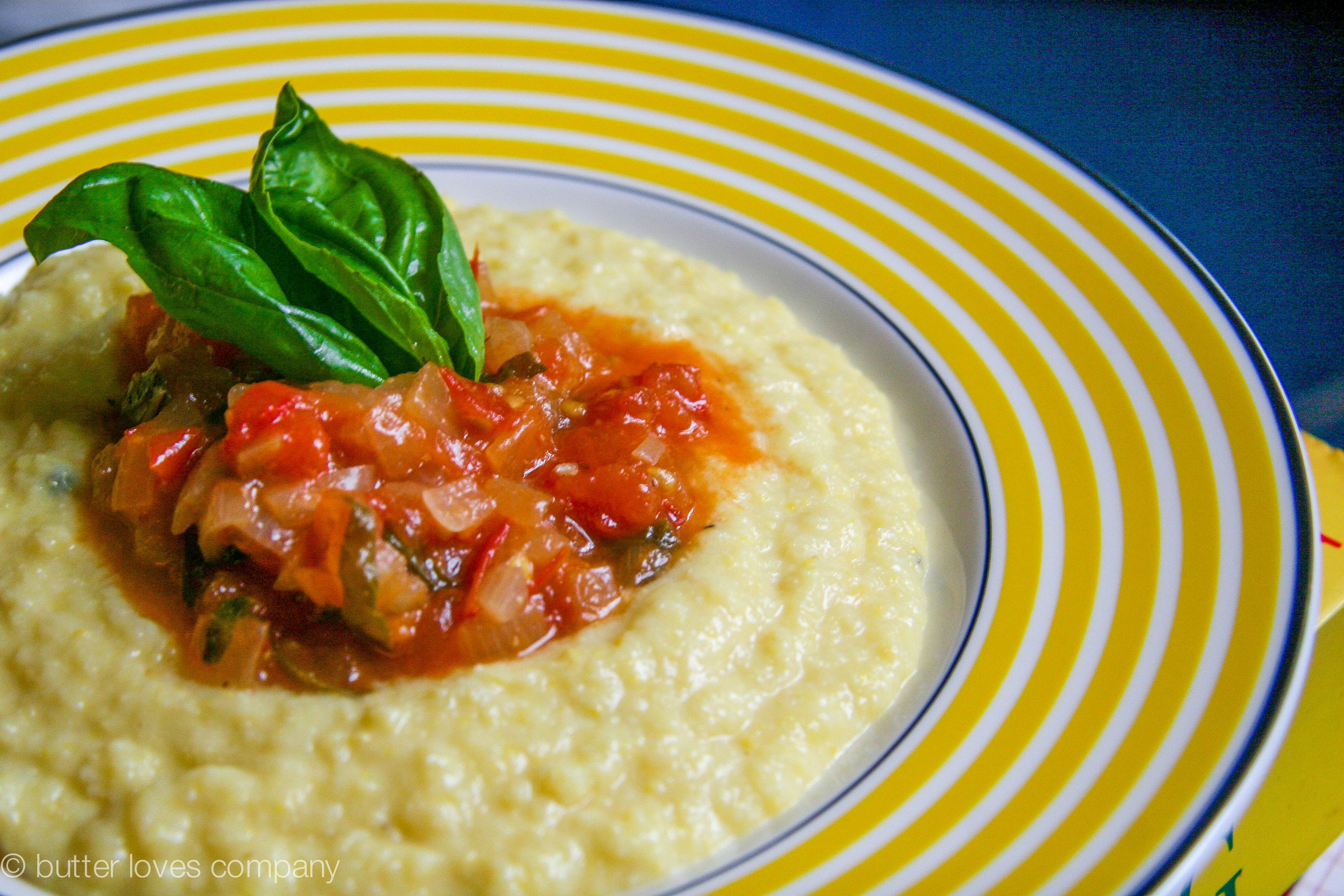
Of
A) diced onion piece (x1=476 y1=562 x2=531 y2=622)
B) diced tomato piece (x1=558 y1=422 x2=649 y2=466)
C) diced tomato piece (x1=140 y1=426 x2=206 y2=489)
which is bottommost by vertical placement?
diced tomato piece (x1=140 y1=426 x2=206 y2=489)

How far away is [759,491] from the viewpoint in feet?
11.9

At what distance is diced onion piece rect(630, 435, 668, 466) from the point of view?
3541 millimetres

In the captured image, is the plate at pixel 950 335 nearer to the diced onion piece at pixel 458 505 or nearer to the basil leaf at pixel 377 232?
the diced onion piece at pixel 458 505

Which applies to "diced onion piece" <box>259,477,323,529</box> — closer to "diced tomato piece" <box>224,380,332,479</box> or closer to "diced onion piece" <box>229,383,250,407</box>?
"diced tomato piece" <box>224,380,332,479</box>

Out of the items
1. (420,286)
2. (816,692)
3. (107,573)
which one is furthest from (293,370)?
(816,692)

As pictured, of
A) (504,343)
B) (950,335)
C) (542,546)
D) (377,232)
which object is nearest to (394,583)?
(542,546)

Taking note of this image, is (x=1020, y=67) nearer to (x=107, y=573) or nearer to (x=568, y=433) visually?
(x=568, y=433)

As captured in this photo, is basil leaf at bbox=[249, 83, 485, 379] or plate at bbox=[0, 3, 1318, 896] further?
basil leaf at bbox=[249, 83, 485, 379]

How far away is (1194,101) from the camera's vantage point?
660 cm

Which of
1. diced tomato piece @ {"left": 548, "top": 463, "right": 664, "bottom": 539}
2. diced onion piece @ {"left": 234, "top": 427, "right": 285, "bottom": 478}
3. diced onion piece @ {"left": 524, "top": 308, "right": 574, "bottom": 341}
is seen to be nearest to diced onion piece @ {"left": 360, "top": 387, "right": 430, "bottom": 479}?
diced onion piece @ {"left": 234, "top": 427, "right": 285, "bottom": 478}

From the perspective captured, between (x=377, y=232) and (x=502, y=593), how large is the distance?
1317mm

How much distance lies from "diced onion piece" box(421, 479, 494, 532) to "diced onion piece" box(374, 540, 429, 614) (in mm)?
173

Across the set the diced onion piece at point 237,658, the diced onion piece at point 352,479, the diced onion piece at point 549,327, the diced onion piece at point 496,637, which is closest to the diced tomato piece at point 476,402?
the diced onion piece at point 352,479

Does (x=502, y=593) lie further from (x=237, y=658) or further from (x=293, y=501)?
(x=237, y=658)
